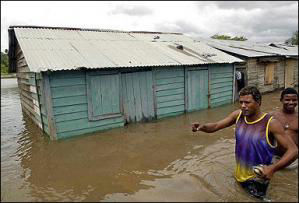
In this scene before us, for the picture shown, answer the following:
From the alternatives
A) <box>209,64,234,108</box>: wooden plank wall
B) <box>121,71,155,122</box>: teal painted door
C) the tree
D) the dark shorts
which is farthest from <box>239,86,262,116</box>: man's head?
the tree

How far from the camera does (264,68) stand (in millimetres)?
15289

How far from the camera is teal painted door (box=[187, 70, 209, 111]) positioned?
10.4m

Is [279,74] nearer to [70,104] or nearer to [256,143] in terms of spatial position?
[70,104]

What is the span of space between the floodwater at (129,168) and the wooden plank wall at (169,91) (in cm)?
110

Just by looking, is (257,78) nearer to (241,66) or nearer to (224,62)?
(241,66)

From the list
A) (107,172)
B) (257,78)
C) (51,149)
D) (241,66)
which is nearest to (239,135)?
(107,172)

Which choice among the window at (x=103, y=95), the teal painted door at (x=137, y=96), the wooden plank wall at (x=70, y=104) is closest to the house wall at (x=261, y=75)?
the teal painted door at (x=137, y=96)

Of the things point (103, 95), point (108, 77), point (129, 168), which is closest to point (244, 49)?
point (108, 77)

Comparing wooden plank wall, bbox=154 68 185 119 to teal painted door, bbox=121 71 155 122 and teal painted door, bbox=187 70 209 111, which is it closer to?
teal painted door, bbox=121 71 155 122

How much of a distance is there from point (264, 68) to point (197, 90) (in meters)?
7.07

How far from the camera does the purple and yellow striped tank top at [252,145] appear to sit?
3.23m

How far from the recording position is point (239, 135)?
353cm

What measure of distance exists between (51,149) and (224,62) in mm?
8232

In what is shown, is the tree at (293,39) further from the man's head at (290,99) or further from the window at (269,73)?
the man's head at (290,99)
